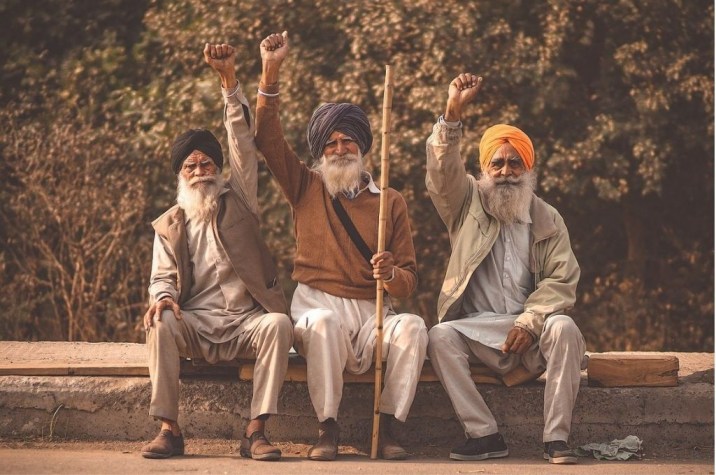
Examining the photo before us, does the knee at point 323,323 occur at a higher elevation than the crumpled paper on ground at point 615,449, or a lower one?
higher

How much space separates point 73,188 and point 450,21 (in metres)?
3.50

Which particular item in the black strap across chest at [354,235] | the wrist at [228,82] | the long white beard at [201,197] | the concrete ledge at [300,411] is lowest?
the concrete ledge at [300,411]

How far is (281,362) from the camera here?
19.3 feet

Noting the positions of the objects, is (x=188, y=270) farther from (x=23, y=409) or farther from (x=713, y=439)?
(x=713, y=439)

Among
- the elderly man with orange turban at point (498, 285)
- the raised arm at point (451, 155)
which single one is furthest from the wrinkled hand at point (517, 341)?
the raised arm at point (451, 155)

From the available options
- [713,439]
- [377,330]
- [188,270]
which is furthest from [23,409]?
[713,439]

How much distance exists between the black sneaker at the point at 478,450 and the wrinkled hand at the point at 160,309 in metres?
1.53

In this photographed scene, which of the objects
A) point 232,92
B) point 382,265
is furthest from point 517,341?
point 232,92

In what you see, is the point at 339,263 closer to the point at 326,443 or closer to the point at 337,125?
the point at 337,125

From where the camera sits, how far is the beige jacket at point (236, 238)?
6125 millimetres

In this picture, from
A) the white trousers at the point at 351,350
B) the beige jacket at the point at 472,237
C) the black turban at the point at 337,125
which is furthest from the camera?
the black turban at the point at 337,125

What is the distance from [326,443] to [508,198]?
1.60 m

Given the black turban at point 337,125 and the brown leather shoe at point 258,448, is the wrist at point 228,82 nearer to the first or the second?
the black turban at point 337,125

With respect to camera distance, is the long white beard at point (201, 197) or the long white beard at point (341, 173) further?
the long white beard at point (341, 173)
